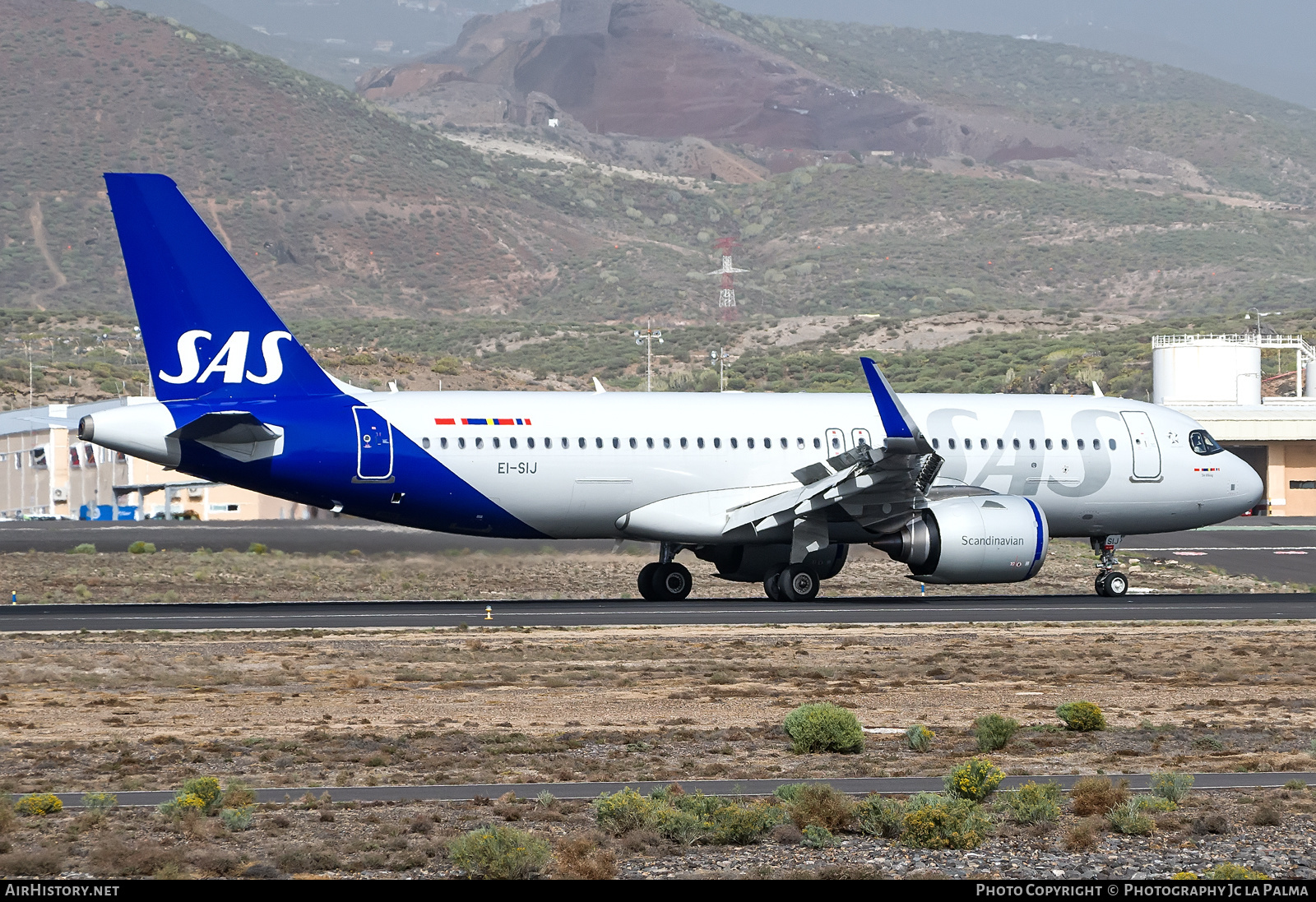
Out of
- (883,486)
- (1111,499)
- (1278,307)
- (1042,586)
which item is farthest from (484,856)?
(1278,307)

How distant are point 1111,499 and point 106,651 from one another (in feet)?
69.3

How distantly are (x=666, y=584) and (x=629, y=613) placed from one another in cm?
362

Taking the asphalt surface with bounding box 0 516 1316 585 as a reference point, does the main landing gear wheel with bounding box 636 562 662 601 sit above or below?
below

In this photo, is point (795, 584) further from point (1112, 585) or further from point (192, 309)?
point (192, 309)

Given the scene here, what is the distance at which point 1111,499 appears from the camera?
3616cm

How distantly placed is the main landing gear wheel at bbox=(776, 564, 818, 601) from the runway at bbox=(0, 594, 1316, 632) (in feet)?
0.69

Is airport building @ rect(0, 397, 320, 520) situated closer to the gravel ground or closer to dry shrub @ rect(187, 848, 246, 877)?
the gravel ground

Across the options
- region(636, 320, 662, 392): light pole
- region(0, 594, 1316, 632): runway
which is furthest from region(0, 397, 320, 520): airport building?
region(0, 594, 1316, 632): runway

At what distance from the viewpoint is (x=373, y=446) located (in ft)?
101

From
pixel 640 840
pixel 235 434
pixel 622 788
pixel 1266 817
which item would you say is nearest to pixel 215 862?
pixel 640 840

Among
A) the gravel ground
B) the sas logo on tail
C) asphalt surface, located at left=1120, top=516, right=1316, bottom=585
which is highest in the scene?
the sas logo on tail

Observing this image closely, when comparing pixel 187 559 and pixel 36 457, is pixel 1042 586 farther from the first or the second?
pixel 36 457

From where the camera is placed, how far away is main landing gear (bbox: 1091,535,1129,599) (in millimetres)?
36406

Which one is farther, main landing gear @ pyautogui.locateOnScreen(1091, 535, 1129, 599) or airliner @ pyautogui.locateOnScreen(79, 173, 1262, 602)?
main landing gear @ pyautogui.locateOnScreen(1091, 535, 1129, 599)
